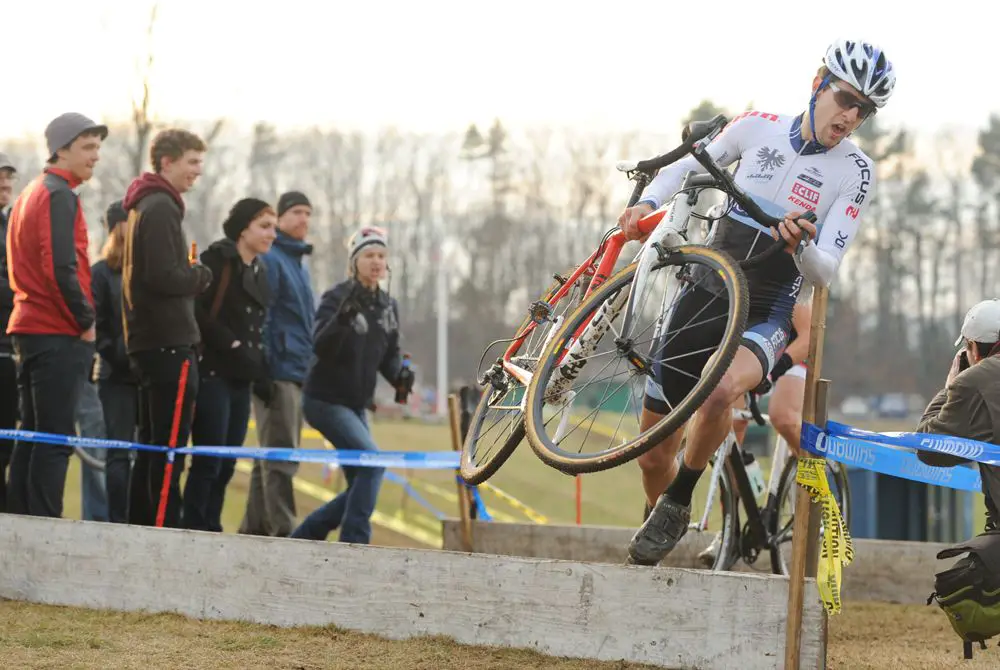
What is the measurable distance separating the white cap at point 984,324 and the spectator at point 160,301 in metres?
4.05

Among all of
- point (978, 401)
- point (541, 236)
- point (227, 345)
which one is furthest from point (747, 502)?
point (541, 236)

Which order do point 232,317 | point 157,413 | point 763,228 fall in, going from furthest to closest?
point 232,317 → point 157,413 → point 763,228

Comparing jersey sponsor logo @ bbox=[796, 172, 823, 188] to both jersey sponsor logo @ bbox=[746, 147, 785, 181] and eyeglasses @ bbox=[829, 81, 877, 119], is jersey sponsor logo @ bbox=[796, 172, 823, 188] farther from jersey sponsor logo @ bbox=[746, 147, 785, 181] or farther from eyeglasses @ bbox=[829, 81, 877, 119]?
eyeglasses @ bbox=[829, 81, 877, 119]

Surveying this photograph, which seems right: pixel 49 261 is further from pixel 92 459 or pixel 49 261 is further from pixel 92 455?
pixel 92 455

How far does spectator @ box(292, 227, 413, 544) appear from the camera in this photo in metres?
8.86

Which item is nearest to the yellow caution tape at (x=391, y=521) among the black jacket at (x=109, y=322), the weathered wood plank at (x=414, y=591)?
the black jacket at (x=109, y=322)

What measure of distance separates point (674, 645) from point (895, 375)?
166 feet

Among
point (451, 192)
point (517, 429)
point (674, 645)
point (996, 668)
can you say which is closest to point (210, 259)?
point (517, 429)

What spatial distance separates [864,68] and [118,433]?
18.2 feet

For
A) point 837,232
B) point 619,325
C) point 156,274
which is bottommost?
point 619,325

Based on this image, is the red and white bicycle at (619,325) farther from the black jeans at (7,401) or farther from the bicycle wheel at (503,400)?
the black jeans at (7,401)

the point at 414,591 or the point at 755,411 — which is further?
the point at 755,411

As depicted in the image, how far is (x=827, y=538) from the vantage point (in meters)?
5.73

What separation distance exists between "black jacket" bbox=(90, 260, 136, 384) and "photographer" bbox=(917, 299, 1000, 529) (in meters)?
5.15
